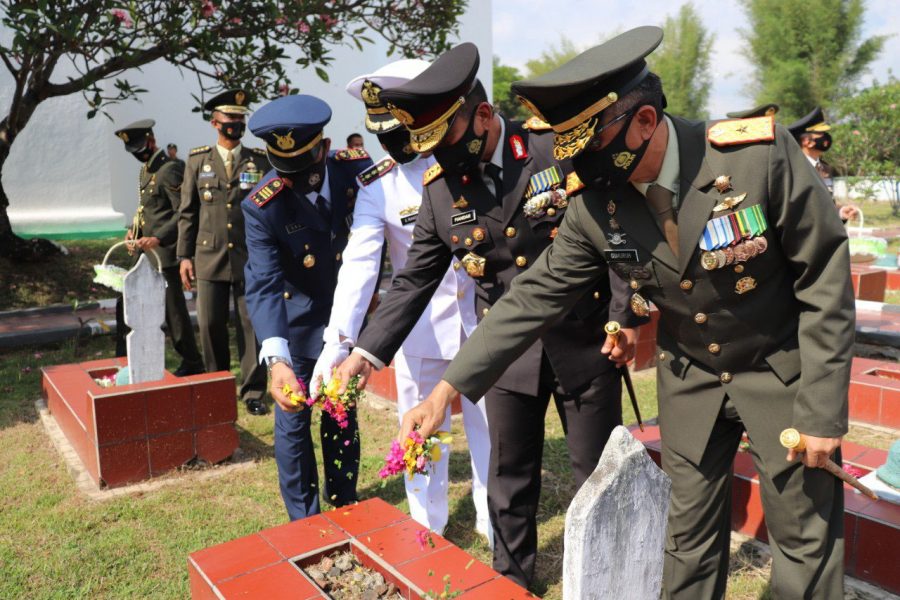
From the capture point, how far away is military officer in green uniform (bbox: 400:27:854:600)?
1907 millimetres

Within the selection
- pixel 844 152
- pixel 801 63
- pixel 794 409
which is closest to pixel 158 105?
pixel 794 409

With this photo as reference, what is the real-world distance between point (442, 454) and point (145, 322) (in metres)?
2.16

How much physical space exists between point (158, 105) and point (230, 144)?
8751 mm

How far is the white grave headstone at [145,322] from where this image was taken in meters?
4.49

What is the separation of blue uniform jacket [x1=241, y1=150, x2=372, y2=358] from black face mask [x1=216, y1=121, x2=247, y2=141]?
2.50m

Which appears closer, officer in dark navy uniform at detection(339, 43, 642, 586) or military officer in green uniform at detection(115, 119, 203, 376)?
officer in dark navy uniform at detection(339, 43, 642, 586)

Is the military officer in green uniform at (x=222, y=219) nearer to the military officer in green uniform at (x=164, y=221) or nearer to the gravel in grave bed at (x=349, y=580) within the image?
the military officer in green uniform at (x=164, y=221)

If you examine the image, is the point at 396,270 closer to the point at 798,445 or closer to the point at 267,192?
the point at 267,192

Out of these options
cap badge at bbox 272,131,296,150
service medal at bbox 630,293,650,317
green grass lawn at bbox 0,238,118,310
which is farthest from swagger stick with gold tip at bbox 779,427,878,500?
green grass lawn at bbox 0,238,118,310

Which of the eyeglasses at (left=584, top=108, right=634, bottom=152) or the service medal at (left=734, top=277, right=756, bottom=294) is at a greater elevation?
the eyeglasses at (left=584, top=108, right=634, bottom=152)

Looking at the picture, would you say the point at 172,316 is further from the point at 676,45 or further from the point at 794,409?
the point at 676,45

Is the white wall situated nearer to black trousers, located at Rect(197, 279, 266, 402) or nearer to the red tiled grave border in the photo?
black trousers, located at Rect(197, 279, 266, 402)

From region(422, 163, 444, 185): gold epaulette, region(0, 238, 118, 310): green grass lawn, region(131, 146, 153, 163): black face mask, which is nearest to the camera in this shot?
region(422, 163, 444, 185): gold epaulette

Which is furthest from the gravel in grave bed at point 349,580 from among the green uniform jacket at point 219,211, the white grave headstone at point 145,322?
the green uniform jacket at point 219,211
